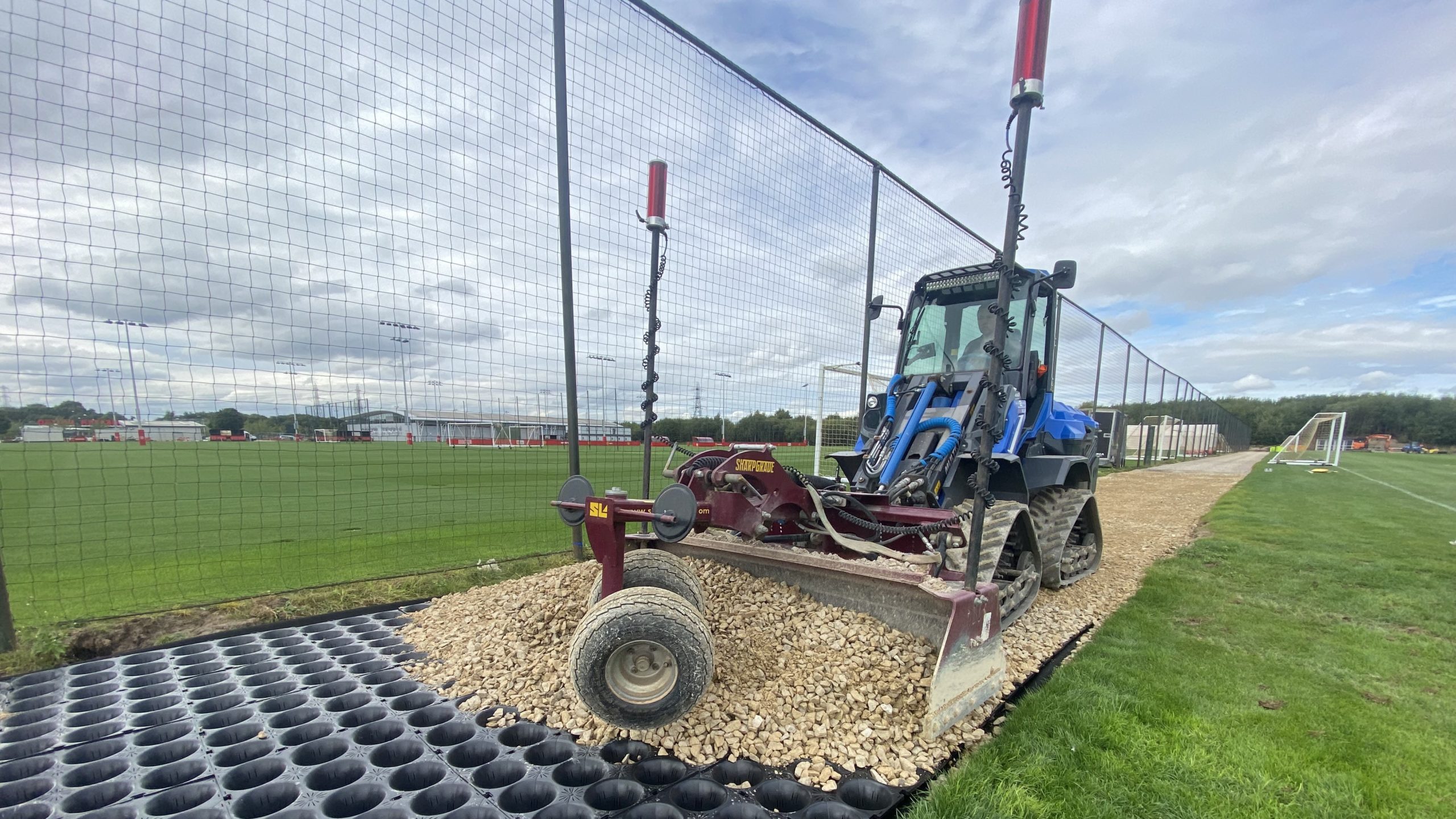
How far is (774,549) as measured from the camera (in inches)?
143

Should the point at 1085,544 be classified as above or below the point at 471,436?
below

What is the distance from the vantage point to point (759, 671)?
2.95 meters

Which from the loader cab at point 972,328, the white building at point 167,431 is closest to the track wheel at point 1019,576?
the loader cab at point 972,328

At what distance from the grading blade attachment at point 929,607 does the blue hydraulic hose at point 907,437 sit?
4.01 feet

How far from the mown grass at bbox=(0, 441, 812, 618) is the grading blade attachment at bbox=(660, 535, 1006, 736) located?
169 cm

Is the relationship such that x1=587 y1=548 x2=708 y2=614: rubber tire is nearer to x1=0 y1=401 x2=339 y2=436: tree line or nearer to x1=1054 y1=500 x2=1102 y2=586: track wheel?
x1=0 y1=401 x2=339 y2=436: tree line

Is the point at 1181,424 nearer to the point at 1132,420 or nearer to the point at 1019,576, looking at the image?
the point at 1132,420

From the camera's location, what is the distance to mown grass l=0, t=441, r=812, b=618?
4.65 m

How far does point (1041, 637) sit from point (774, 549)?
205 centimetres

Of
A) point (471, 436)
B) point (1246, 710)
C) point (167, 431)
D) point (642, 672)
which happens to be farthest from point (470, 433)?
point (1246, 710)

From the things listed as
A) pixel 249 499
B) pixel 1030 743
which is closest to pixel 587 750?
pixel 1030 743

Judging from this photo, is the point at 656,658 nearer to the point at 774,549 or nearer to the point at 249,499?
the point at 774,549

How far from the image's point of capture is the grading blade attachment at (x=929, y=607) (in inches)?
106

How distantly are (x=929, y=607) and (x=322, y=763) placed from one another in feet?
9.03
